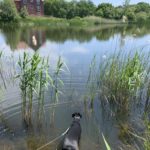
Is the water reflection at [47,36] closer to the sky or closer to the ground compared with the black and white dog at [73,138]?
closer to the ground

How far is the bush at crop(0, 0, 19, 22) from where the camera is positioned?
45344mm

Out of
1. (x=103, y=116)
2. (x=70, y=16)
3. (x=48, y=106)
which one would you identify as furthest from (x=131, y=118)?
(x=70, y=16)

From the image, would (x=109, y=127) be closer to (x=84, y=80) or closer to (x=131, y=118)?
(x=131, y=118)

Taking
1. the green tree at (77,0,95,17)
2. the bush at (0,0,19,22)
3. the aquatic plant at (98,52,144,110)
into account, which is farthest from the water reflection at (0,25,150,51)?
the green tree at (77,0,95,17)

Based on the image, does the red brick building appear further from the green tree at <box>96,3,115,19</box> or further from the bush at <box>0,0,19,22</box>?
the green tree at <box>96,3,115,19</box>

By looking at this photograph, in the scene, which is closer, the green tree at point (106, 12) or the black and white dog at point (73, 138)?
the black and white dog at point (73, 138)

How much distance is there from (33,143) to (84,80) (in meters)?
4.91

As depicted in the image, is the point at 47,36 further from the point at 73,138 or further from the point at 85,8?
the point at 85,8

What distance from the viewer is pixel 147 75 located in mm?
7852

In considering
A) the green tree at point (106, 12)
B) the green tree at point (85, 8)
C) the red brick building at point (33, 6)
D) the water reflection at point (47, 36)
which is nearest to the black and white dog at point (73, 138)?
the water reflection at point (47, 36)

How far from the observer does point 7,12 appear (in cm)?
4534

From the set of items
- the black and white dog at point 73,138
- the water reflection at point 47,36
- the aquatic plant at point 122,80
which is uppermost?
the aquatic plant at point 122,80

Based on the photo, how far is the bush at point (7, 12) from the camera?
4534 cm

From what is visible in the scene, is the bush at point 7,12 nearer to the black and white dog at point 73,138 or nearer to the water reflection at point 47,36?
the water reflection at point 47,36
